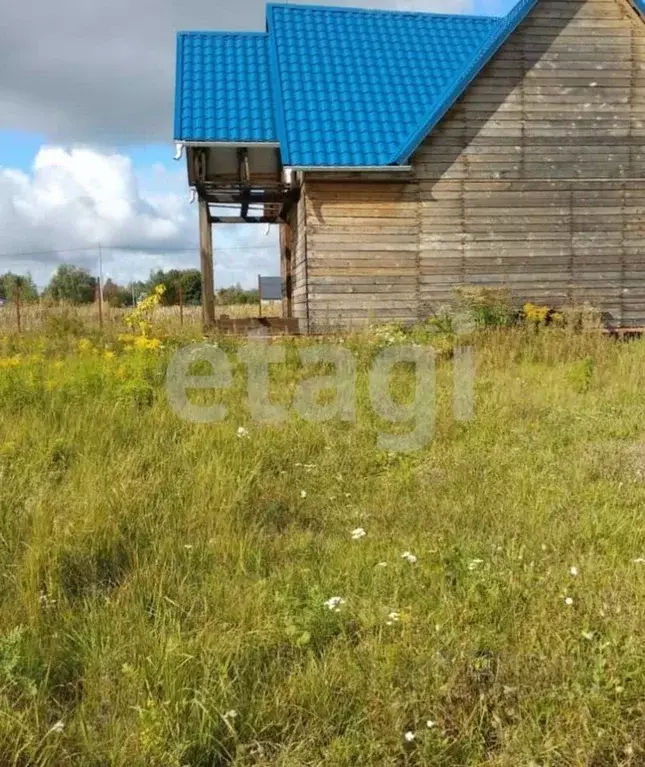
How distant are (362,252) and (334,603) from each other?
927 cm

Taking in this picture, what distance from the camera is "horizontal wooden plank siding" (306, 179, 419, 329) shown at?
36.6ft

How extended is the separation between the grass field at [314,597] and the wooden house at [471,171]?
6755 millimetres

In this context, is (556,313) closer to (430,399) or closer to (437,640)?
(430,399)

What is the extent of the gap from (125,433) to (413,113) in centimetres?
912

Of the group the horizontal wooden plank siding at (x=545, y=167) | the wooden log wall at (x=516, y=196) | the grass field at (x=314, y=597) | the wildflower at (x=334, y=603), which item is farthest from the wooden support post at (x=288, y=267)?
the wildflower at (x=334, y=603)

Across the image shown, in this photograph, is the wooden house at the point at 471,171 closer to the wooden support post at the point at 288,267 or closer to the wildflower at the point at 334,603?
the wooden support post at the point at 288,267

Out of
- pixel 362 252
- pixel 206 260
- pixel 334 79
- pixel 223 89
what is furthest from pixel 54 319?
pixel 334 79

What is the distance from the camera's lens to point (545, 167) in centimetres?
1152

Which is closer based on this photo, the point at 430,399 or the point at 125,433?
the point at 125,433

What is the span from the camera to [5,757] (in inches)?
74.5

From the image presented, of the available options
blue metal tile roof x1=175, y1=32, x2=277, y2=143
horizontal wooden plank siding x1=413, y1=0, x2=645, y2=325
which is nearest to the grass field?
horizontal wooden plank siding x1=413, y1=0, x2=645, y2=325

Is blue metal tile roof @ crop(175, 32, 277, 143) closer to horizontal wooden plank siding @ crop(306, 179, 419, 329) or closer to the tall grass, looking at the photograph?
horizontal wooden plank siding @ crop(306, 179, 419, 329)

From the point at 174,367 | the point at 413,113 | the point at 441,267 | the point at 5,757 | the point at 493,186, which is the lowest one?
the point at 5,757

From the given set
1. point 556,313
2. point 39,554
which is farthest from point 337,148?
point 39,554
